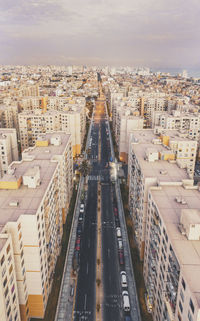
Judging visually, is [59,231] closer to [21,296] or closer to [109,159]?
[21,296]

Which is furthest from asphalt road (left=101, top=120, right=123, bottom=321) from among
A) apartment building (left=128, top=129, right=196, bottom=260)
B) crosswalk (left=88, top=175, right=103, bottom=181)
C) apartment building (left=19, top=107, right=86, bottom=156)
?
apartment building (left=19, top=107, right=86, bottom=156)

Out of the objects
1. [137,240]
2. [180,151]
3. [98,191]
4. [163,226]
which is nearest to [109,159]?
[98,191]

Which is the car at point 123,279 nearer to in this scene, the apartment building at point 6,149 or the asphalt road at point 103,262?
the asphalt road at point 103,262

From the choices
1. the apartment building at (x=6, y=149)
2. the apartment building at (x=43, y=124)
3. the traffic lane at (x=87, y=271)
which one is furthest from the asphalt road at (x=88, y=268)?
the apartment building at (x=43, y=124)

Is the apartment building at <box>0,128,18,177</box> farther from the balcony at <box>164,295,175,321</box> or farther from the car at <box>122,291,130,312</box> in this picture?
the balcony at <box>164,295,175,321</box>

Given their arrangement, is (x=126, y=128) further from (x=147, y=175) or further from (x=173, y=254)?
(x=173, y=254)

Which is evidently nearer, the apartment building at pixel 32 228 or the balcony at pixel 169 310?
the balcony at pixel 169 310

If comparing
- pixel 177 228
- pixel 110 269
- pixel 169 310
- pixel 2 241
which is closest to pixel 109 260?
pixel 110 269
